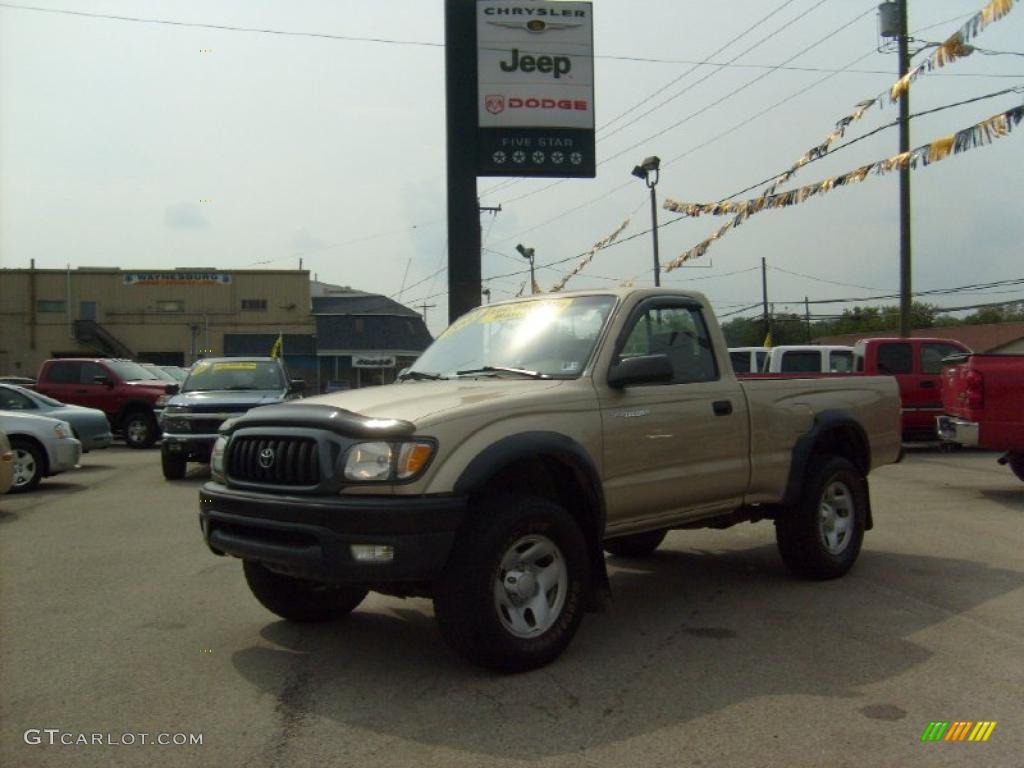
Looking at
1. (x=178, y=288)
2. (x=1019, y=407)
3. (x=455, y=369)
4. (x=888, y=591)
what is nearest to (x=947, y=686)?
(x=888, y=591)

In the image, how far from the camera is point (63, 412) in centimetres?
1519

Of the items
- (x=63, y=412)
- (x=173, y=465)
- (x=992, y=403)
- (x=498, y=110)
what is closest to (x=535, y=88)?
(x=498, y=110)

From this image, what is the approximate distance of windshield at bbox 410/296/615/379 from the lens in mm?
5398

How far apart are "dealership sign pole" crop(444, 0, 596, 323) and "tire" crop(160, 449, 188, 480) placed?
5912 mm

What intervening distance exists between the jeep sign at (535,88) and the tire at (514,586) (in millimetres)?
14264

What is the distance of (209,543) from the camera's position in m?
4.95

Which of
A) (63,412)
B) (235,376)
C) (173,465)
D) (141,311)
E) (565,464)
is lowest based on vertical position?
(173,465)

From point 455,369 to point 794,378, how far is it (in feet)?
8.25

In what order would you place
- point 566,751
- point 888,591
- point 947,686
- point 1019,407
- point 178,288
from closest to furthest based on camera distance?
point 566,751 → point 947,686 → point 888,591 → point 1019,407 → point 178,288

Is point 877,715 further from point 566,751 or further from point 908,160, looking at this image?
point 908,160

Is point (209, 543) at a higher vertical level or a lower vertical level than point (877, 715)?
higher

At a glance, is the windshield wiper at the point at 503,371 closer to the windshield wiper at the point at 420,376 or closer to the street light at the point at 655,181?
the windshield wiper at the point at 420,376

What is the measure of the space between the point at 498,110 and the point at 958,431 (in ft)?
35.1

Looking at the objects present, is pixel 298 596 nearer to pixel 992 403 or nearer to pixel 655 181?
pixel 992 403
